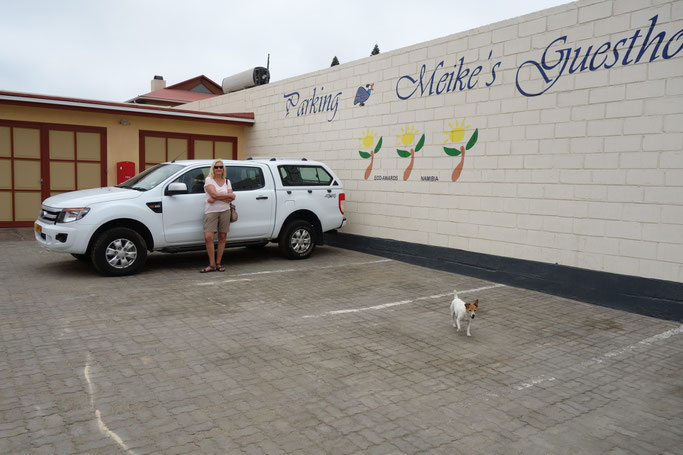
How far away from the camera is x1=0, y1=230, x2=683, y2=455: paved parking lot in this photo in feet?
11.9

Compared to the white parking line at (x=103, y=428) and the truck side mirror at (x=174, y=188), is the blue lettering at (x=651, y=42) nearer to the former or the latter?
the truck side mirror at (x=174, y=188)

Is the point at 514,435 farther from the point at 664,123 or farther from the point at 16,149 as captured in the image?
the point at 16,149

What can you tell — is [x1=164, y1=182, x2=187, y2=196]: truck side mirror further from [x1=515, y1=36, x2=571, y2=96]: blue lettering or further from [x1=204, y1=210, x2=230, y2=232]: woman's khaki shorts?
[x1=515, y1=36, x2=571, y2=96]: blue lettering

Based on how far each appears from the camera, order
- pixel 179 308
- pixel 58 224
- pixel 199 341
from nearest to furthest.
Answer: pixel 199 341
pixel 179 308
pixel 58 224

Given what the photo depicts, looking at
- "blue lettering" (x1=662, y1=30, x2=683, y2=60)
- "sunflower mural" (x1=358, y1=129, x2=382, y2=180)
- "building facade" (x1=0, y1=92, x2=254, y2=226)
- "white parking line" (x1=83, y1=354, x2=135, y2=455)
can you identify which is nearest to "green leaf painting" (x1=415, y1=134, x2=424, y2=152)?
"sunflower mural" (x1=358, y1=129, x2=382, y2=180)

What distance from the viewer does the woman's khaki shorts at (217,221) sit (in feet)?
28.6

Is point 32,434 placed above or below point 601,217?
below

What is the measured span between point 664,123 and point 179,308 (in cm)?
650

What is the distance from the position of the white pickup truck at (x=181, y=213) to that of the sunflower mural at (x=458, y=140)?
2.39 metres

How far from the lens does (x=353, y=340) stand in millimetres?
5637

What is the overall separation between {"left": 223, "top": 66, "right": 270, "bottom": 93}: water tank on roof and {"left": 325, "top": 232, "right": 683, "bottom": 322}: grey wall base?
818 centimetres

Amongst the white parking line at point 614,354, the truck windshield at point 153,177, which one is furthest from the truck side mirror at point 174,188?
the white parking line at point 614,354

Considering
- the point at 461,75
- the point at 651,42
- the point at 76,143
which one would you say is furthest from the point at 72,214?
the point at 651,42

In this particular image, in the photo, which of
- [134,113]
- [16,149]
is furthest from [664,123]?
[16,149]
